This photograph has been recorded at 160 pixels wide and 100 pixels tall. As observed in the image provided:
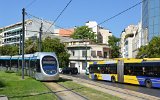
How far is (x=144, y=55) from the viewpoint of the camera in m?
58.5

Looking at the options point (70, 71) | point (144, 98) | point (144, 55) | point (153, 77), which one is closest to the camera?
point (144, 98)

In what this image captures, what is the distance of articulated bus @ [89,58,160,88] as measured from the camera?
32.0 meters

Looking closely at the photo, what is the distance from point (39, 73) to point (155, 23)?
43636 mm

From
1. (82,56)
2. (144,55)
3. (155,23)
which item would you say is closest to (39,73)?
(144,55)

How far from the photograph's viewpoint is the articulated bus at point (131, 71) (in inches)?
1260

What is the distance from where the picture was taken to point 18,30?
476ft

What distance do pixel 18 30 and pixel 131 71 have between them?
113 metres

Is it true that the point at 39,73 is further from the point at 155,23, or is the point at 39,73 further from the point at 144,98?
the point at 155,23

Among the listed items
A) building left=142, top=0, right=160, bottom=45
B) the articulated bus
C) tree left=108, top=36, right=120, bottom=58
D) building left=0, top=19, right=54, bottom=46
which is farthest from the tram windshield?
tree left=108, top=36, right=120, bottom=58

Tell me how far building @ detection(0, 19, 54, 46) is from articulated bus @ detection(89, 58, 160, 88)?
88.0 meters

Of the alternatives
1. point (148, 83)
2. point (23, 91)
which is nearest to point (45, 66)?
point (148, 83)

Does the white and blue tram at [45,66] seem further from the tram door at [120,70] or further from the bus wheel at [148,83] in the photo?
the bus wheel at [148,83]

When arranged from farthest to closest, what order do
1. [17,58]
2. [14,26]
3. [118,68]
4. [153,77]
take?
1. [14,26]
2. [17,58]
3. [118,68]
4. [153,77]

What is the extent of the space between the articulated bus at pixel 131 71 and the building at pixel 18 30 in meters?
88.0
